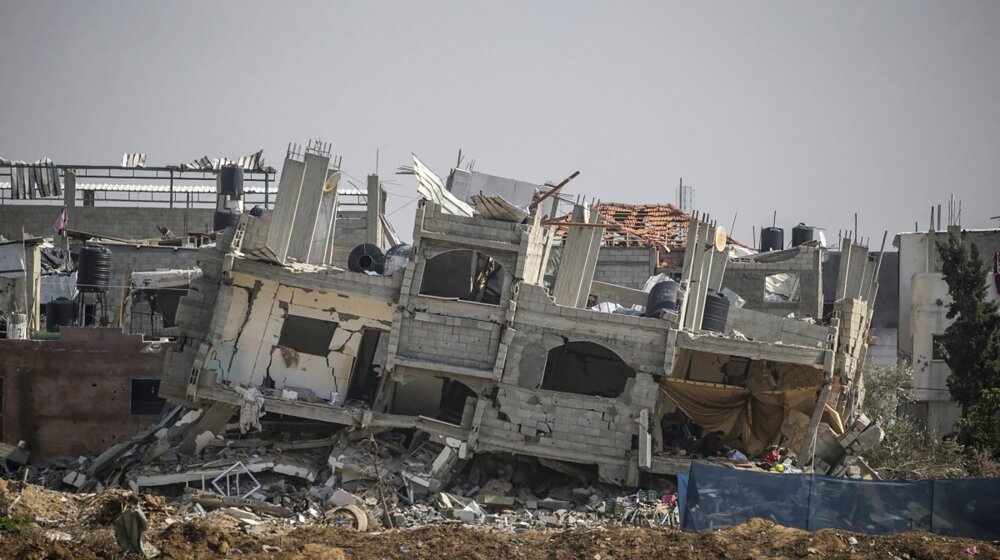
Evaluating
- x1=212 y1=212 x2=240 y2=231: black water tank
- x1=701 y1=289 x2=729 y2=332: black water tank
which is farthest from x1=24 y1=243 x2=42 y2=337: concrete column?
x1=701 y1=289 x2=729 y2=332: black water tank

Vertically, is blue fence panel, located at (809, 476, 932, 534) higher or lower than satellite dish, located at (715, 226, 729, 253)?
lower

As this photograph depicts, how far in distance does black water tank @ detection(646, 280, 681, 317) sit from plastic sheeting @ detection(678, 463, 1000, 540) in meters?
7.79

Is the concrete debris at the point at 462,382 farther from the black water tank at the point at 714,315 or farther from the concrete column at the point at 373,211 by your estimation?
the concrete column at the point at 373,211

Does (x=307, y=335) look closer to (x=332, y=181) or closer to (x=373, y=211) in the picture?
(x=332, y=181)

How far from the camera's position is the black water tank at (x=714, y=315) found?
2970 centimetres

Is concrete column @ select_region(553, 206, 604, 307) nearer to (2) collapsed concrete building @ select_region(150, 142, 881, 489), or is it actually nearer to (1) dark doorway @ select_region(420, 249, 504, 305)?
(2) collapsed concrete building @ select_region(150, 142, 881, 489)

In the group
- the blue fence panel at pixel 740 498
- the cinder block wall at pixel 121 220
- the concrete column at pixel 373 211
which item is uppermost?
the concrete column at pixel 373 211

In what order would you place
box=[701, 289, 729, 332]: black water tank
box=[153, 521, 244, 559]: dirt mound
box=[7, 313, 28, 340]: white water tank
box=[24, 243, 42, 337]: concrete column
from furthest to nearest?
box=[24, 243, 42, 337]: concrete column < box=[7, 313, 28, 340]: white water tank < box=[701, 289, 729, 332]: black water tank < box=[153, 521, 244, 559]: dirt mound

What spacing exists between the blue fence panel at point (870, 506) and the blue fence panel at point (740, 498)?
0.22m

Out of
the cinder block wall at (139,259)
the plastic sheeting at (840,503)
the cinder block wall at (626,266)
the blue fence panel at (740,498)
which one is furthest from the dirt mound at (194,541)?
the cinder block wall at (626,266)

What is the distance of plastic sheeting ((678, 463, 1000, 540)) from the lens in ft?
64.8

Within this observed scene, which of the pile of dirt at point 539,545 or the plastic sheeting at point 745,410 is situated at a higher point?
the plastic sheeting at point 745,410

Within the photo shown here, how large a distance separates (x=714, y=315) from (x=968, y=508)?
1051 centimetres

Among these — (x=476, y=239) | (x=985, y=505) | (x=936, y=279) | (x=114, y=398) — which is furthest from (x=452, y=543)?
(x=936, y=279)
